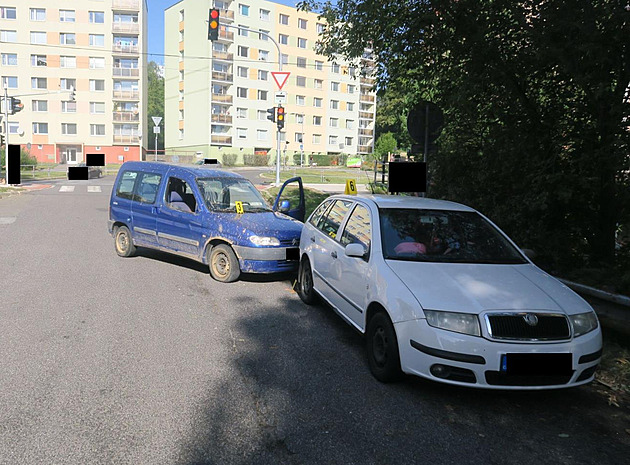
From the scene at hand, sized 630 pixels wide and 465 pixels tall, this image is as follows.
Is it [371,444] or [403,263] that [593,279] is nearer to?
[403,263]

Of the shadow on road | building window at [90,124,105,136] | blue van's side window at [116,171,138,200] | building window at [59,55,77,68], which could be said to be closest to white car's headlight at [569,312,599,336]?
the shadow on road

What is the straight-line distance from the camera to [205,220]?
8023 millimetres

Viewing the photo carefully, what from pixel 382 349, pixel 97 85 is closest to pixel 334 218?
pixel 382 349

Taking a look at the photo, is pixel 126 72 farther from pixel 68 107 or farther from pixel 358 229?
pixel 358 229

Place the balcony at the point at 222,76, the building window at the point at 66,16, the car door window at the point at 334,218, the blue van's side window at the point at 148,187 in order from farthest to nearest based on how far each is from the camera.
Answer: the balcony at the point at 222,76 < the building window at the point at 66,16 < the blue van's side window at the point at 148,187 < the car door window at the point at 334,218

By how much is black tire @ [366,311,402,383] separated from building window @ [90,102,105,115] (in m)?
65.3

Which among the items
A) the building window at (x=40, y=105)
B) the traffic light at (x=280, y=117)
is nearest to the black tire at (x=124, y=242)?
the traffic light at (x=280, y=117)

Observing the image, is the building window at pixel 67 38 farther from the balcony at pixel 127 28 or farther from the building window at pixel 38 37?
the balcony at pixel 127 28

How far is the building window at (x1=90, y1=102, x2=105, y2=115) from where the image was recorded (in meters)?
62.3

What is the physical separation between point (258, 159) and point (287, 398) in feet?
205

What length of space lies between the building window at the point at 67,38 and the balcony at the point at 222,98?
1681 centimetres

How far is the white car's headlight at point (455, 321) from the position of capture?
3.83 metres

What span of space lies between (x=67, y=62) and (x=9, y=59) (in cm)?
627

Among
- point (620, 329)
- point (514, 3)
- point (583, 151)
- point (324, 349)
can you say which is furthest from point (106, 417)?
point (514, 3)
